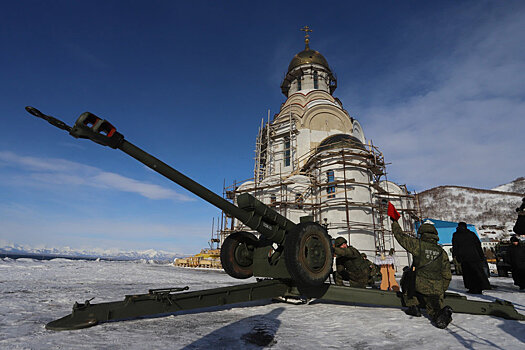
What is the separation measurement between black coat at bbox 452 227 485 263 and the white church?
1039 cm

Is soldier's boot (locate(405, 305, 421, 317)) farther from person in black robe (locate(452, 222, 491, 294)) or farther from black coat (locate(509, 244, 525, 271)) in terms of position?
black coat (locate(509, 244, 525, 271))

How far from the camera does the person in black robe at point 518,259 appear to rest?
28.0 feet

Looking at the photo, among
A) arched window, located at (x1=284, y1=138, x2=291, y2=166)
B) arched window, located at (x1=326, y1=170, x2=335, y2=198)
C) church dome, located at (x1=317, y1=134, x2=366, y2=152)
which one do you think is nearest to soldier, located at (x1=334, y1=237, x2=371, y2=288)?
arched window, located at (x1=326, y1=170, x2=335, y2=198)

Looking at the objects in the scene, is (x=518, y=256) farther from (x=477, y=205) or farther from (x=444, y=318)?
(x=477, y=205)

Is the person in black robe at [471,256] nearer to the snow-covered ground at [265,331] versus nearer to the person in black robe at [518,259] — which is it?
the person in black robe at [518,259]

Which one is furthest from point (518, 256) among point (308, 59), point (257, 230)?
point (308, 59)

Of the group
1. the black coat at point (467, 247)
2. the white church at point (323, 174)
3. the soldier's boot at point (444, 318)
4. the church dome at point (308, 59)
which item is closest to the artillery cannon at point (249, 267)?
the soldier's boot at point (444, 318)

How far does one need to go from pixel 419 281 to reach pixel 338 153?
16.2m

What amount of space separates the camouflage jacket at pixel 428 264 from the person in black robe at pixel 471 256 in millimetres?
3782

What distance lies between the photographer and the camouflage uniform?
4738mm

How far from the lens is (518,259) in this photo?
859 centimetres

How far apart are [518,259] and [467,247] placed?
2.53 metres

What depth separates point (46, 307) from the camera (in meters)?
5.53

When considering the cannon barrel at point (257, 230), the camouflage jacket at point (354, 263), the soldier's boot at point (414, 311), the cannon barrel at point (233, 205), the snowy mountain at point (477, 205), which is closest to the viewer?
the cannon barrel at point (257, 230)
